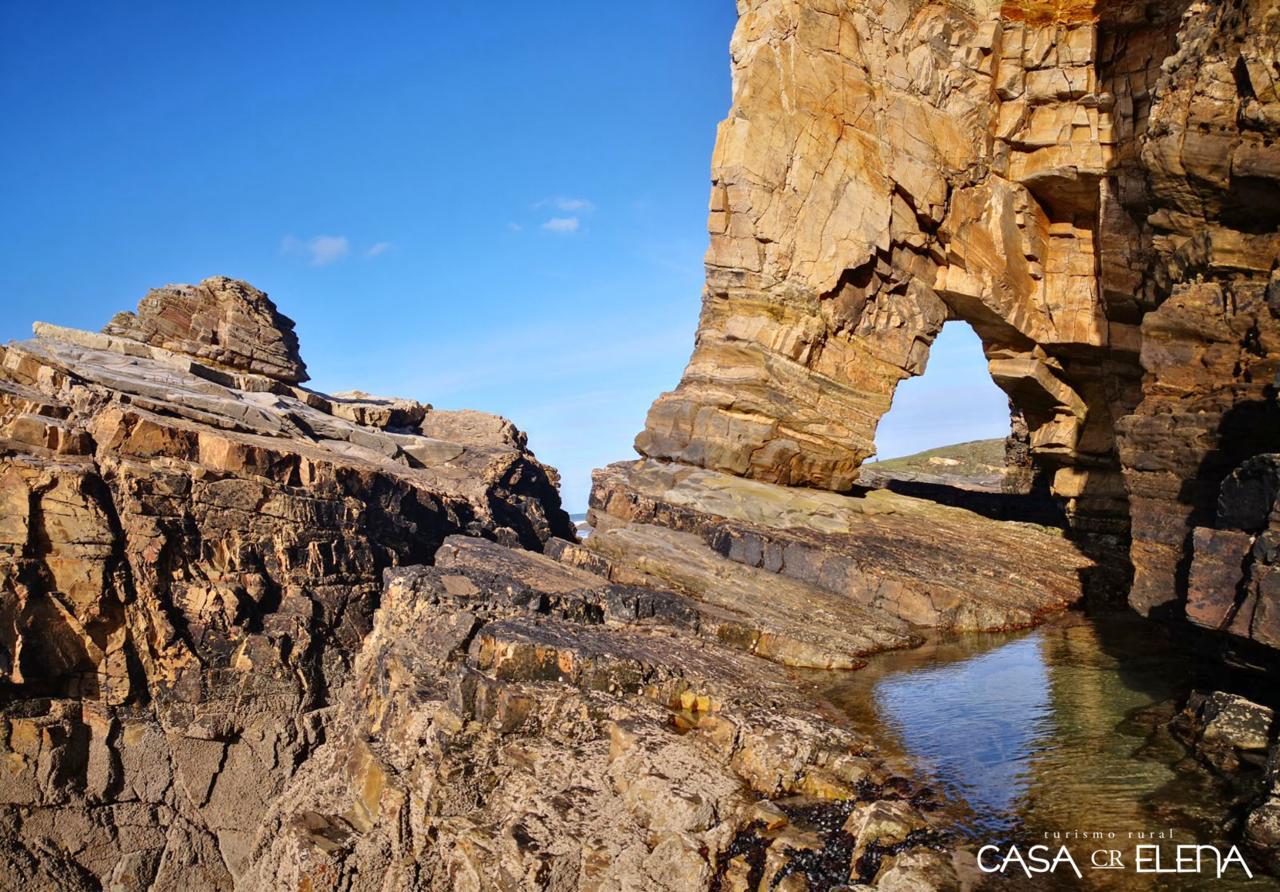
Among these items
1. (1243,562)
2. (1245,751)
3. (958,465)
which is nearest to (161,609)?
(1245,751)

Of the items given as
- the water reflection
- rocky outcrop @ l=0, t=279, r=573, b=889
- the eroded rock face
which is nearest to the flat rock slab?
the water reflection

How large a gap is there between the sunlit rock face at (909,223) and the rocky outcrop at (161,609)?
13462 millimetres

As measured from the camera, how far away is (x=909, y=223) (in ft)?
113

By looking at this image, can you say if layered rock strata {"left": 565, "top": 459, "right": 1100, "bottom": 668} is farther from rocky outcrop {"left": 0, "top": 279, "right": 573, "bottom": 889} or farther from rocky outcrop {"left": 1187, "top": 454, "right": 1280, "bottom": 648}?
rocky outcrop {"left": 1187, "top": 454, "right": 1280, "bottom": 648}

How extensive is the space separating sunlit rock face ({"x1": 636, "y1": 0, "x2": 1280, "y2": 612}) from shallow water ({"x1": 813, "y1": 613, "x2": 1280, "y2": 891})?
11.8m

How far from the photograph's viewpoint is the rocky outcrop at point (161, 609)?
714 inches

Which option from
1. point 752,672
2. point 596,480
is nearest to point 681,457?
point 596,480

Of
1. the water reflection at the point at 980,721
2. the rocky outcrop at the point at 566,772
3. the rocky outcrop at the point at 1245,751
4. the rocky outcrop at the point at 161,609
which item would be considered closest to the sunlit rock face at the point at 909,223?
the water reflection at the point at 980,721

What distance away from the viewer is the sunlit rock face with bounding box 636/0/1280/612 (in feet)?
107

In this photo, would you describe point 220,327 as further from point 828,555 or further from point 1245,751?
point 1245,751

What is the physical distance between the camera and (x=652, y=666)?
18.2 m

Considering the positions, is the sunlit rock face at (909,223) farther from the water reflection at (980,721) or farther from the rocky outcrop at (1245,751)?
the rocky outcrop at (1245,751)

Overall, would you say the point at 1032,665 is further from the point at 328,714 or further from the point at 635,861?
the point at 328,714

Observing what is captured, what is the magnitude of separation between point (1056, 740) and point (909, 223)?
22.9 metres
